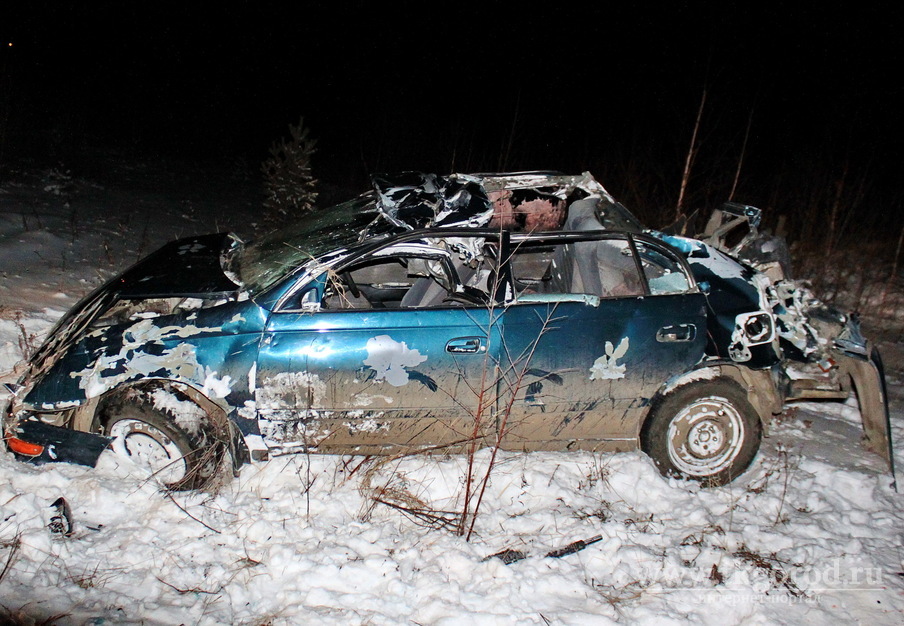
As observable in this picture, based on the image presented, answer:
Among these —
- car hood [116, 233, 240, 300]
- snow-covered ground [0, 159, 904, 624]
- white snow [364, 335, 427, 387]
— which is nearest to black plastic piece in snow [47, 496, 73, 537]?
snow-covered ground [0, 159, 904, 624]

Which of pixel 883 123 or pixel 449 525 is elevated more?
pixel 883 123

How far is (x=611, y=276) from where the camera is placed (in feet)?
12.9

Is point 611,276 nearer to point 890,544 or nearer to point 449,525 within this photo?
point 449,525

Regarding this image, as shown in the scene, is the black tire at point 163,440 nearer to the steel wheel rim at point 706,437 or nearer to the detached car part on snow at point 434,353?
the detached car part on snow at point 434,353

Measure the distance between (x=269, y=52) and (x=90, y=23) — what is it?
5884mm

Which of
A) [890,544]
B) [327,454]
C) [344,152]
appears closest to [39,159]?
[344,152]

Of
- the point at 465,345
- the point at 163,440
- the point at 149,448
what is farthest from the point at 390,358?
the point at 149,448

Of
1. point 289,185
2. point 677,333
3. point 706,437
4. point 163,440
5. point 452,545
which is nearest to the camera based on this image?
point 452,545

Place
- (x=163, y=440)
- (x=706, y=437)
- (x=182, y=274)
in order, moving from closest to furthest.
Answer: (x=163, y=440) < (x=182, y=274) < (x=706, y=437)

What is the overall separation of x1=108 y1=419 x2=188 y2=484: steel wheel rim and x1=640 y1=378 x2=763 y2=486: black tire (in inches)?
103

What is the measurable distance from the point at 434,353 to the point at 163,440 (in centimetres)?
148

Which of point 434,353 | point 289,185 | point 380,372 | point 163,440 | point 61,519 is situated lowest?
point 61,519

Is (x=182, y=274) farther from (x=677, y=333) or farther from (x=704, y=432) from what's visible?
(x=704, y=432)

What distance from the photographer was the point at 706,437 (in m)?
3.83
